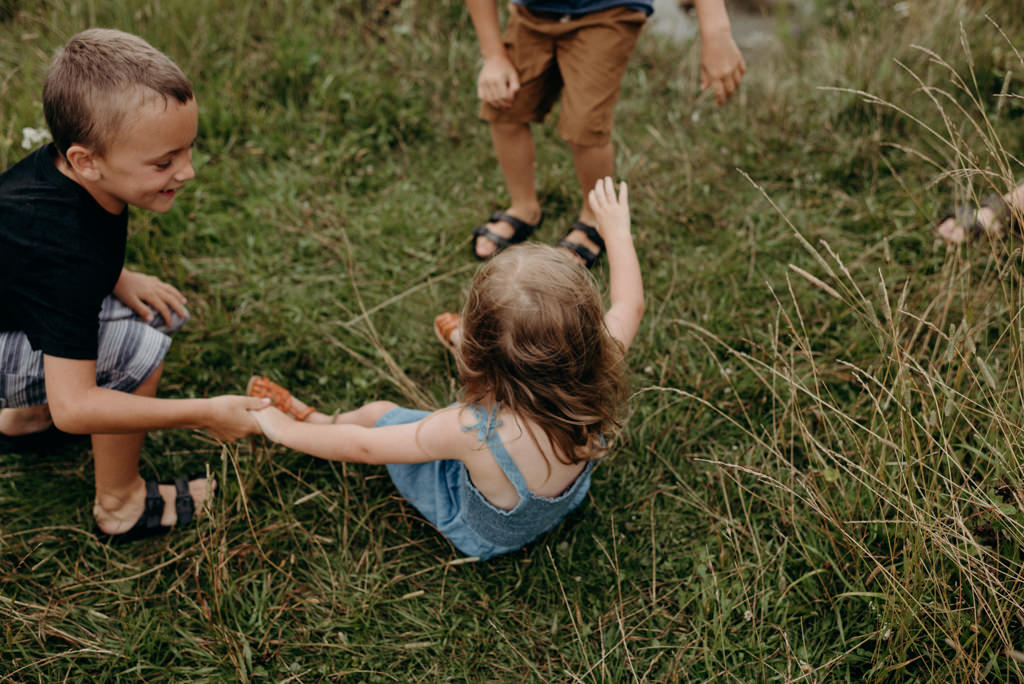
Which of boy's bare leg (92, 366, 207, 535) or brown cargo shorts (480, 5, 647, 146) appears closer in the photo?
boy's bare leg (92, 366, 207, 535)

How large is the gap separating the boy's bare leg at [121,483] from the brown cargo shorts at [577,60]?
1652mm

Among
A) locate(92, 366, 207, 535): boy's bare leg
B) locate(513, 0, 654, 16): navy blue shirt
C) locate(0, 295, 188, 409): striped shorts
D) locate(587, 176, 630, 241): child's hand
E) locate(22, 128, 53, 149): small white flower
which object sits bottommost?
locate(92, 366, 207, 535): boy's bare leg

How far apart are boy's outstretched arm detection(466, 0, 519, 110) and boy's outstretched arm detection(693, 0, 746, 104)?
68cm

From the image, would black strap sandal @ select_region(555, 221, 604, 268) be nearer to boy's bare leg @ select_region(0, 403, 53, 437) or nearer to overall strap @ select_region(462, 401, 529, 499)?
overall strap @ select_region(462, 401, 529, 499)

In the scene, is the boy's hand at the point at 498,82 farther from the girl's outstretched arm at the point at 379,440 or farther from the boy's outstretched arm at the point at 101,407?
the boy's outstretched arm at the point at 101,407

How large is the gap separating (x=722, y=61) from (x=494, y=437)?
4.95ft

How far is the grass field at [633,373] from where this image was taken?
1916 mm

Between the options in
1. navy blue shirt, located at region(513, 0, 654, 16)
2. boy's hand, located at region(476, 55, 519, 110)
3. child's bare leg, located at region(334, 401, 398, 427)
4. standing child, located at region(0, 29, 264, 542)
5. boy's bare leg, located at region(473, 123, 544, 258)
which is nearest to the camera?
standing child, located at region(0, 29, 264, 542)

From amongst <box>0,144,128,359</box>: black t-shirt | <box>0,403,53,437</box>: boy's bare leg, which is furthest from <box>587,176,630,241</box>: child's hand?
<box>0,403,53,437</box>: boy's bare leg

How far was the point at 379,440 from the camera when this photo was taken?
6.24 ft

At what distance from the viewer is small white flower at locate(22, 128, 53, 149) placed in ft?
8.94

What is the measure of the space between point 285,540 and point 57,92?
1.36m

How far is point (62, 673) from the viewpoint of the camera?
6.22 ft

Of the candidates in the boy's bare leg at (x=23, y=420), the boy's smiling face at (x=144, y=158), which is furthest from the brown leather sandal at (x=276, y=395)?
the boy's smiling face at (x=144, y=158)
